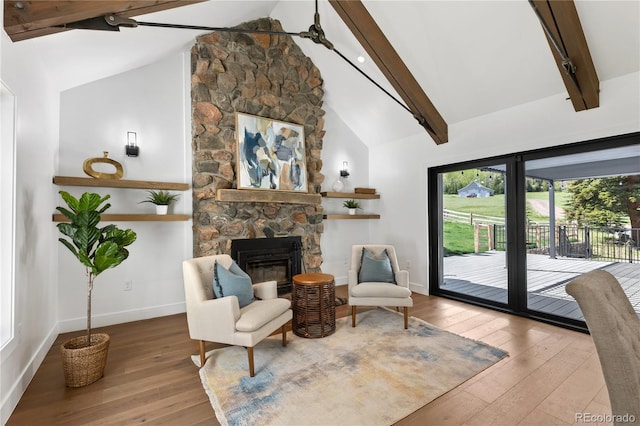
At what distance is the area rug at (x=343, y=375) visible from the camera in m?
1.94

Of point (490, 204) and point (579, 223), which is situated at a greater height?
point (490, 204)

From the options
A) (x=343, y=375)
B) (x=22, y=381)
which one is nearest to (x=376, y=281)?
(x=343, y=375)

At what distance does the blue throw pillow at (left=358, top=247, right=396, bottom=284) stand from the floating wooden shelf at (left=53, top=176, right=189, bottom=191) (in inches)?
98.8

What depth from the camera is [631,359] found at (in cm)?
105

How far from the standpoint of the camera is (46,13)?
193 centimetres

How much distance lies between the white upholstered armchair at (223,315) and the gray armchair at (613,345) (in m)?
2.07

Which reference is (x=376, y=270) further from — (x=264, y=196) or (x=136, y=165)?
(x=136, y=165)

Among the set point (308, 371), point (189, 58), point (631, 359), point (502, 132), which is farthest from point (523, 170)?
point (189, 58)

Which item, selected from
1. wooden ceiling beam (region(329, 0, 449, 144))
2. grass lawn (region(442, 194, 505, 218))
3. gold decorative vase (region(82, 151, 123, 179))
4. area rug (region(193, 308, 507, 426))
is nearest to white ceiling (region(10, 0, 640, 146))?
wooden ceiling beam (region(329, 0, 449, 144))

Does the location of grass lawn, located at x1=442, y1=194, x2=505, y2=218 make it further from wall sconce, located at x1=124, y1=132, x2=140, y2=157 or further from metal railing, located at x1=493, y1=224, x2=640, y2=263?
wall sconce, located at x1=124, y1=132, x2=140, y2=157

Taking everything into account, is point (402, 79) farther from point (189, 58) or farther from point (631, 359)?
point (631, 359)

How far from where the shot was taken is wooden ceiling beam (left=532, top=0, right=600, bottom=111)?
8.50 feet

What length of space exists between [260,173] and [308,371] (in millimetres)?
2781

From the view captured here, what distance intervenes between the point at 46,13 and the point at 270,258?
3405 mm
